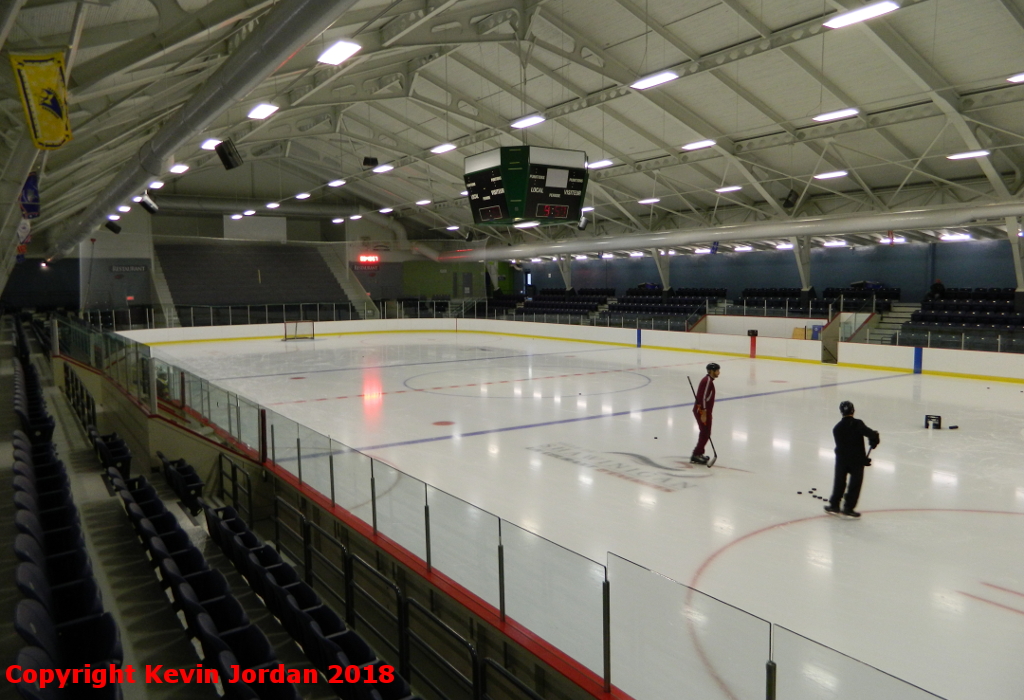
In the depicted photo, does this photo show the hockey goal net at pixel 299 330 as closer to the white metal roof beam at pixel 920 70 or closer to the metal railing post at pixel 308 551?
the white metal roof beam at pixel 920 70

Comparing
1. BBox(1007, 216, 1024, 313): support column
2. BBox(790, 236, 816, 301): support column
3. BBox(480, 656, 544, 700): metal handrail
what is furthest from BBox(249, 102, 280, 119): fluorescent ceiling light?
BBox(790, 236, 816, 301): support column

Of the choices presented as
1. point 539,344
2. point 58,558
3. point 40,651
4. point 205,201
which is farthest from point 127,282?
point 40,651

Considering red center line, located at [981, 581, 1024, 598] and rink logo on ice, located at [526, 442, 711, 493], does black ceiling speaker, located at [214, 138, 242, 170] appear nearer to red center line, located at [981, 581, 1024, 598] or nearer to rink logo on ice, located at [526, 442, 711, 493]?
rink logo on ice, located at [526, 442, 711, 493]

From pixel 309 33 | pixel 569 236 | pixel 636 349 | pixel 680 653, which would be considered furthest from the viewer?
pixel 569 236

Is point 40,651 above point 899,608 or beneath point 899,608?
above

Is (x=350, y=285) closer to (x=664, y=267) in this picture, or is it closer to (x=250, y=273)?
(x=250, y=273)

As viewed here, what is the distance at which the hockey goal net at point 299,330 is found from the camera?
98.6ft

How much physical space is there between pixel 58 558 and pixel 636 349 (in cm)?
2247

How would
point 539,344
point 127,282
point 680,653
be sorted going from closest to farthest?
point 680,653
point 539,344
point 127,282

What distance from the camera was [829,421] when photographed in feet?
39.9

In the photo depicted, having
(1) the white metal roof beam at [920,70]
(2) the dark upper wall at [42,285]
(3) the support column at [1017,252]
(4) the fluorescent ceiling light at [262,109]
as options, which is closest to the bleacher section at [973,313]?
(3) the support column at [1017,252]

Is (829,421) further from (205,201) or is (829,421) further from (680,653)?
(205,201)

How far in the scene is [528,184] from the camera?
13922 millimetres

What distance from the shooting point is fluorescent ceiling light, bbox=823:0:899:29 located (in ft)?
28.3
